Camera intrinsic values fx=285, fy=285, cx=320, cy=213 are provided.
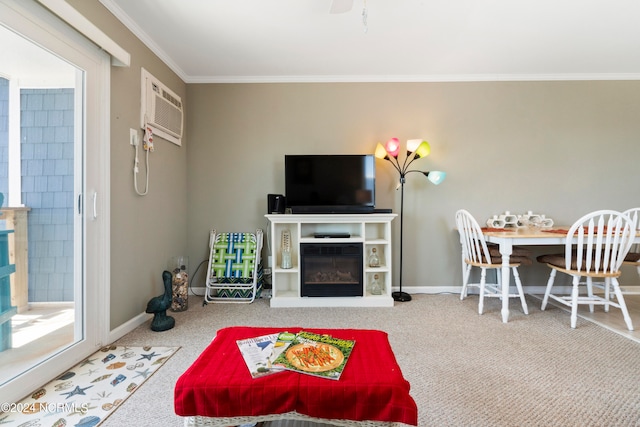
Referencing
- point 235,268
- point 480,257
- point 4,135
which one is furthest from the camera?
point 235,268

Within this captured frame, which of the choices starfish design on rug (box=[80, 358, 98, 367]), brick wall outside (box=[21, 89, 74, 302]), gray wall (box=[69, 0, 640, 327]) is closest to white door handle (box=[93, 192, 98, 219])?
brick wall outside (box=[21, 89, 74, 302])

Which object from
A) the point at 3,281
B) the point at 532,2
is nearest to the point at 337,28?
the point at 532,2

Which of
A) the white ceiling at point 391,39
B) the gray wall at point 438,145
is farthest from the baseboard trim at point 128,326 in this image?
the white ceiling at point 391,39

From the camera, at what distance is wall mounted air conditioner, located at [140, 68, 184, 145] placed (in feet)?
Answer: 8.07

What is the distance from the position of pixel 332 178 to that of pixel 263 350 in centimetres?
213

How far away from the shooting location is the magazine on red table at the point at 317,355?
3.37 feet

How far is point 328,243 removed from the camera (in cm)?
288

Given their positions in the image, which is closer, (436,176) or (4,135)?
(4,135)

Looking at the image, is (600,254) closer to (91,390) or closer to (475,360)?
(475,360)

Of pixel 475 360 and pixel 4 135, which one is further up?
pixel 4 135

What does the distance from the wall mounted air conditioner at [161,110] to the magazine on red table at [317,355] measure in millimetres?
2285

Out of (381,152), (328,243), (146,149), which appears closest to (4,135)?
(146,149)

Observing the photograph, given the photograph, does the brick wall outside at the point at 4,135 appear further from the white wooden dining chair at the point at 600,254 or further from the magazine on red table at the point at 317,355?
the white wooden dining chair at the point at 600,254

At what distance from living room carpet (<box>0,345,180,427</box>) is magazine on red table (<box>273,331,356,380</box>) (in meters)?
0.99
